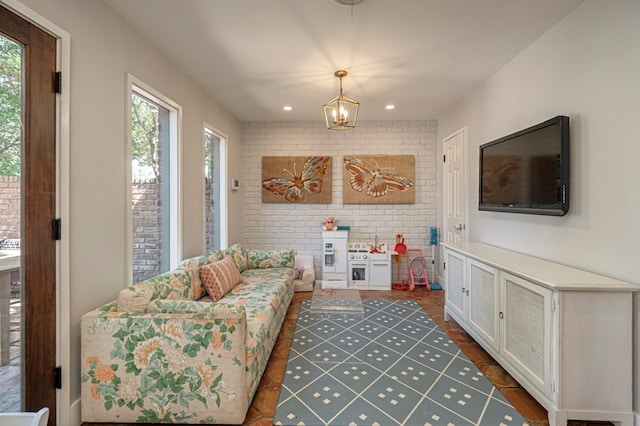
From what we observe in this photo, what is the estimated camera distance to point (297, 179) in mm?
4867

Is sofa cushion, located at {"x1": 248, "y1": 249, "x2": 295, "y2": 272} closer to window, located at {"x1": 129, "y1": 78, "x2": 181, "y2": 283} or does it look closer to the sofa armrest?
window, located at {"x1": 129, "y1": 78, "x2": 181, "y2": 283}

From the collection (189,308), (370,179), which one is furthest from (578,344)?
(370,179)

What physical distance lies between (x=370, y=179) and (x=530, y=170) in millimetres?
2578

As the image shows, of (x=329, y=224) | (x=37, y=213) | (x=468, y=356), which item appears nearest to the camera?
(x=37, y=213)

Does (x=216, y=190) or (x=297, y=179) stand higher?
(x=297, y=179)

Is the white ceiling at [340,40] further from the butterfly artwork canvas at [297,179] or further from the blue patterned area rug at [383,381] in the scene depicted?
the blue patterned area rug at [383,381]

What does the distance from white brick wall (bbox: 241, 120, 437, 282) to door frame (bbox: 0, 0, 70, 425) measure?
10.7 ft

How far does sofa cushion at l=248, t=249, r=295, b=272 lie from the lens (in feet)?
12.9

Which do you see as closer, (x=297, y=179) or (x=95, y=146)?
(x=95, y=146)

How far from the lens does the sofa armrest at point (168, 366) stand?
168 cm

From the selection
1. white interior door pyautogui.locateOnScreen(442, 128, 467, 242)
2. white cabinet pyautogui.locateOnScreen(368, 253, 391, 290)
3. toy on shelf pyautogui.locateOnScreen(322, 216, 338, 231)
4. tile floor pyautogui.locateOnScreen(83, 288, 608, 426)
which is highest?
white interior door pyautogui.locateOnScreen(442, 128, 467, 242)

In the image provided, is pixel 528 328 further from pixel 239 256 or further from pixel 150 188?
pixel 150 188

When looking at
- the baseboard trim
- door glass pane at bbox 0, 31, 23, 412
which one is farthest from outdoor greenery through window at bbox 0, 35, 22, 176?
the baseboard trim

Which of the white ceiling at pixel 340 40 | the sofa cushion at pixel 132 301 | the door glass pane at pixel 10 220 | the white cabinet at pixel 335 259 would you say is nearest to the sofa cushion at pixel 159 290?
the sofa cushion at pixel 132 301
